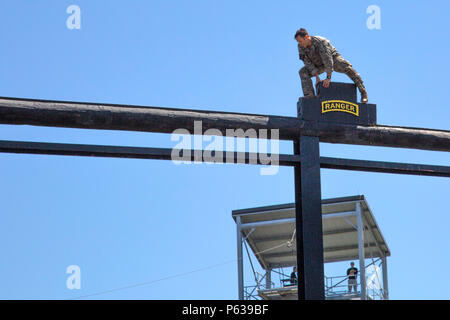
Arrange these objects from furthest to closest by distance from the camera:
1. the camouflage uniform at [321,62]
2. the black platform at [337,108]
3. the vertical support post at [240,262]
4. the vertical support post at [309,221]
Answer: the vertical support post at [240,262] → the camouflage uniform at [321,62] → the black platform at [337,108] → the vertical support post at [309,221]

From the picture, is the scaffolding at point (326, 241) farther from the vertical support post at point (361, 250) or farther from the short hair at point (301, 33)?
the short hair at point (301, 33)

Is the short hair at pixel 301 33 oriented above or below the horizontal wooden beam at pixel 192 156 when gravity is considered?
above

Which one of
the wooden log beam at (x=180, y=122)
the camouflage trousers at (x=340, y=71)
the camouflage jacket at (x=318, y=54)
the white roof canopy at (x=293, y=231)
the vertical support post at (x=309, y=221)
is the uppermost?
the white roof canopy at (x=293, y=231)

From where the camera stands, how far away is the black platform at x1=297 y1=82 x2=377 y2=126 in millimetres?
9188

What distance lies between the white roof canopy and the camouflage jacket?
16.2m

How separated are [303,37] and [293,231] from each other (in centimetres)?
1882

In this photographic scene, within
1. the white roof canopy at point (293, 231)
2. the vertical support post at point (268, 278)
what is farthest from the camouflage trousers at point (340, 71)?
the vertical support post at point (268, 278)

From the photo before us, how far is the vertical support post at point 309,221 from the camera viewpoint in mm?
8336

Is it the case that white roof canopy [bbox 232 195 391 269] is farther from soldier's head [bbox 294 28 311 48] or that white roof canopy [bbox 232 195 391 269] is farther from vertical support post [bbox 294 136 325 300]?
vertical support post [bbox 294 136 325 300]

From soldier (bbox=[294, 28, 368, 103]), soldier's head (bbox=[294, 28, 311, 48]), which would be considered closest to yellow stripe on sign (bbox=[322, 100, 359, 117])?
soldier (bbox=[294, 28, 368, 103])
